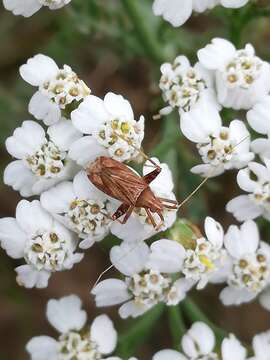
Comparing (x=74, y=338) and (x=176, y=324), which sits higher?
(x=74, y=338)

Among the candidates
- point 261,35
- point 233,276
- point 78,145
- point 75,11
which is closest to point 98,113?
point 78,145

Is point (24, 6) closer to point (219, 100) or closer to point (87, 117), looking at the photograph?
point (87, 117)

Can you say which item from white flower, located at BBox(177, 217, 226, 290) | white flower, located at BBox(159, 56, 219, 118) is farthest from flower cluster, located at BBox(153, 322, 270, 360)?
white flower, located at BBox(159, 56, 219, 118)

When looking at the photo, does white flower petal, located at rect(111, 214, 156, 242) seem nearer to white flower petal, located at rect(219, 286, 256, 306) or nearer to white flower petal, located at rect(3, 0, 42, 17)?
white flower petal, located at rect(219, 286, 256, 306)

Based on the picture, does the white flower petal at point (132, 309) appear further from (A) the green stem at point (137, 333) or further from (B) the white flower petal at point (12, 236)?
(B) the white flower petal at point (12, 236)

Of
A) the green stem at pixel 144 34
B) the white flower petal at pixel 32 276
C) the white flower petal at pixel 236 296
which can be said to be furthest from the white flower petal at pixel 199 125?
the green stem at pixel 144 34

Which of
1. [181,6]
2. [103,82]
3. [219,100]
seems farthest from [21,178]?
[103,82]
